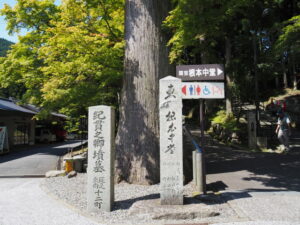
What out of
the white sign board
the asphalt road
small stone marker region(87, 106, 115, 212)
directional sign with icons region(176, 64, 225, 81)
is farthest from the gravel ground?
the white sign board

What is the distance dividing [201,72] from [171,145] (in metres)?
1.85

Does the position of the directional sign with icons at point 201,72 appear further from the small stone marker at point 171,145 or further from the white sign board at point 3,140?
the white sign board at point 3,140

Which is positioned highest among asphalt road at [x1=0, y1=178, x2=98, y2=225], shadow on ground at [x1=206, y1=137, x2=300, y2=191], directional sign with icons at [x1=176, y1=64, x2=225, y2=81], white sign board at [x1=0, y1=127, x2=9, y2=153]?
directional sign with icons at [x1=176, y1=64, x2=225, y2=81]

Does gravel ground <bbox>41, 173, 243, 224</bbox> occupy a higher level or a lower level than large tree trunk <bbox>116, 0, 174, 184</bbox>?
lower

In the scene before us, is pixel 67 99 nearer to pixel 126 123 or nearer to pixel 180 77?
pixel 126 123

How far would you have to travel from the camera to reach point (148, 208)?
14.9 feet

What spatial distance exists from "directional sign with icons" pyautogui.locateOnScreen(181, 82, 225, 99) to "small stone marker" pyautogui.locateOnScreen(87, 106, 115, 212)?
1733 mm

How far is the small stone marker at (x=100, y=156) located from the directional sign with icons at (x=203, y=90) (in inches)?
68.2

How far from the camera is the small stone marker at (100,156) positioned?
479 cm

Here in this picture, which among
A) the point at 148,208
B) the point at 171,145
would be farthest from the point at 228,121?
the point at 148,208

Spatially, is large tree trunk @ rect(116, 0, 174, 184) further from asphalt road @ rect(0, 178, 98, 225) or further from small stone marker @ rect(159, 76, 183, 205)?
asphalt road @ rect(0, 178, 98, 225)

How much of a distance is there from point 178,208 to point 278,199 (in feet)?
7.21

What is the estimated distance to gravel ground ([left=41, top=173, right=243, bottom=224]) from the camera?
425 cm

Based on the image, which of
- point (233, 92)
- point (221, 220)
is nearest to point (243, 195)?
point (221, 220)
